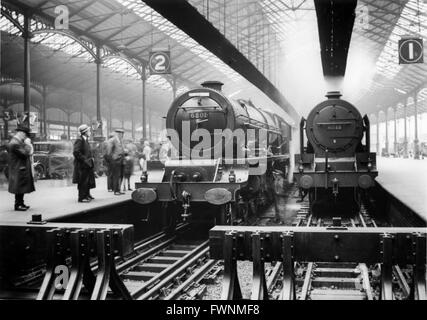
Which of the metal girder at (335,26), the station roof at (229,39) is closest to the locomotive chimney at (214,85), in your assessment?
the metal girder at (335,26)

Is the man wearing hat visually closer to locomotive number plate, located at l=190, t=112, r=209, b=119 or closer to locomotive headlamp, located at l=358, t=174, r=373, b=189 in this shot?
locomotive number plate, located at l=190, t=112, r=209, b=119

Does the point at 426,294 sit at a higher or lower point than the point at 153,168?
lower

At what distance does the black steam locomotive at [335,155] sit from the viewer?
8.33m

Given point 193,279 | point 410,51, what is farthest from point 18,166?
point 410,51

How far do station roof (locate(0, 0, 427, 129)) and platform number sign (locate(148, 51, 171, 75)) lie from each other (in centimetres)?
63

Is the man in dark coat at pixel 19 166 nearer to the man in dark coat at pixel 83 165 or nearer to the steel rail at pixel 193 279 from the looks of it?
the man in dark coat at pixel 83 165

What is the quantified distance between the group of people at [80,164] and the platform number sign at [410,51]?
Answer: 804 centimetres

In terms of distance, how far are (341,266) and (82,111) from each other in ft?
92.9

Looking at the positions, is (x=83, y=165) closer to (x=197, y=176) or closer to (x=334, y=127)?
(x=197, y=176)

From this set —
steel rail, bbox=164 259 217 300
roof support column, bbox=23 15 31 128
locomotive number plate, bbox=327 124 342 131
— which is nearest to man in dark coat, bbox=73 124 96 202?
steel rail, bbox=164 259 217 300

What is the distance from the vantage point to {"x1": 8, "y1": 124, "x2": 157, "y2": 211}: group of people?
21.7 ft
